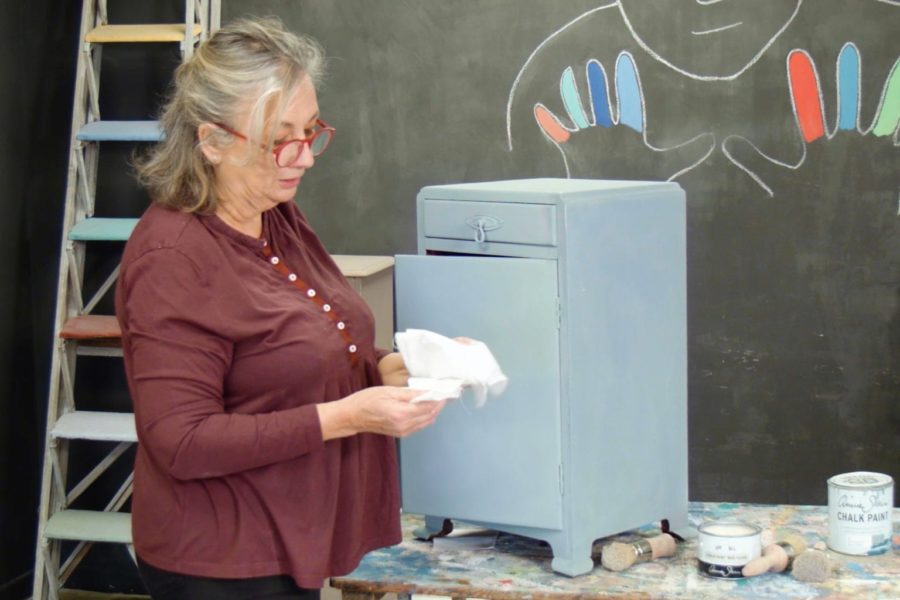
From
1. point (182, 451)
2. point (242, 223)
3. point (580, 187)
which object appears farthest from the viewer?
point (580, 187)

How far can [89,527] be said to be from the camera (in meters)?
3.26

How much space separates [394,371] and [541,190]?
Answer: 14.3 inches

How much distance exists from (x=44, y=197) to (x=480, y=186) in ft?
6.31

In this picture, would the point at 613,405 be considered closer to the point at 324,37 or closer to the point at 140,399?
the point at 140,399

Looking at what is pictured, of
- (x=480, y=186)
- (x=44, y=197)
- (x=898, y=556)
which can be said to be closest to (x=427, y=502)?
(x=480, y=186)

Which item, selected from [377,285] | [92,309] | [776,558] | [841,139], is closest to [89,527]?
[92,309]

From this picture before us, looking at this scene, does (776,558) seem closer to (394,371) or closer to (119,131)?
(394,371)

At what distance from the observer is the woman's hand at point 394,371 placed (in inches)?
75.9

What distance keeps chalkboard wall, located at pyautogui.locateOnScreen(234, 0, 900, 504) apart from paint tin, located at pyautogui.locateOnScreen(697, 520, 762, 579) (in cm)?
144

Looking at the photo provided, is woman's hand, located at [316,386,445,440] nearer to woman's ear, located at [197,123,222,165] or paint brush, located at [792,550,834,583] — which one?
woman's ear, located at [197,123,222,165]

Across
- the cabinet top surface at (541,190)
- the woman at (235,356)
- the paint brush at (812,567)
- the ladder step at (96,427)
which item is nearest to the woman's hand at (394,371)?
the woman at (235,356)

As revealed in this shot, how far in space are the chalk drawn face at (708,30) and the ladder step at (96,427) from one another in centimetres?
169

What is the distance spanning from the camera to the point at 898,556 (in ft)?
6.44

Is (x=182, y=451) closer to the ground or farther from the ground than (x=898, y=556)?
Answer: farther from the ground
